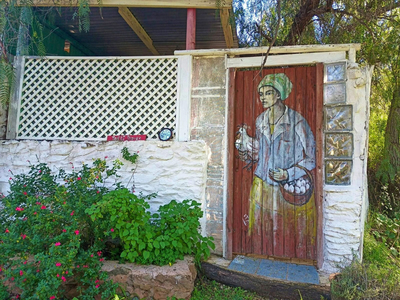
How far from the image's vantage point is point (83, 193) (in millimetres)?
3318

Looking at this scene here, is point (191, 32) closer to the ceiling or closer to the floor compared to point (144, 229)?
closer to the ceiling

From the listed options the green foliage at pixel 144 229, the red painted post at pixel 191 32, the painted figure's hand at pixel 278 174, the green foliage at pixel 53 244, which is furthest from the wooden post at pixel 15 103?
the painted figure's hand at pixel 278 174

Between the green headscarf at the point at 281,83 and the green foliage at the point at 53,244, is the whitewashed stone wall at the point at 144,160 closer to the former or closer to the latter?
the green foliage at the point at 53,244

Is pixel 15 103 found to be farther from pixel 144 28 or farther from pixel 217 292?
pixel 217 292

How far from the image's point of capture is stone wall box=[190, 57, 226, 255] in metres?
3.88

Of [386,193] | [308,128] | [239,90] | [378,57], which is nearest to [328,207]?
[308,128]

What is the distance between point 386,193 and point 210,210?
127 inches

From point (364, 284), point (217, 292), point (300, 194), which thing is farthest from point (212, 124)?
point (364, 284)

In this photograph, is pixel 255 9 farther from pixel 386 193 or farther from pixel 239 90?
pixel 386 193

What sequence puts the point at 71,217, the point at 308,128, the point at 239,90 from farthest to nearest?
the point at 239,90 < the point at 308,128 < the point at 71,217

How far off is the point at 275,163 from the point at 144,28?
11.7 ft

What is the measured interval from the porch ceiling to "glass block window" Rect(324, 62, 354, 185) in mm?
1875

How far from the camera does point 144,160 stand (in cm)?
397

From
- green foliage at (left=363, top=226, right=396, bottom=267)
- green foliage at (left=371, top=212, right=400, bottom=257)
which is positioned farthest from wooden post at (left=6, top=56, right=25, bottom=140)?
green foliage at (left=371, top=212, right=400, bottom=257)
